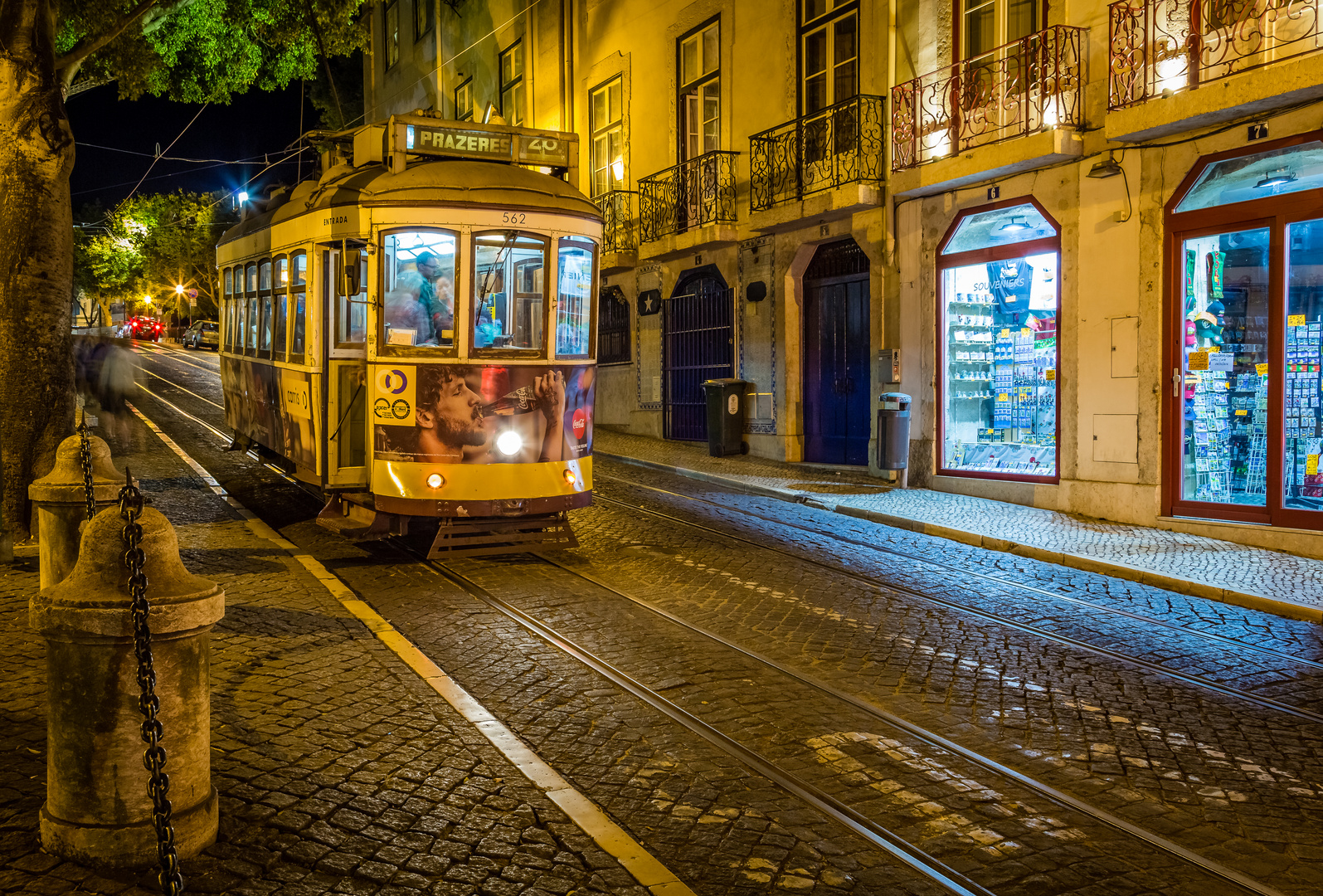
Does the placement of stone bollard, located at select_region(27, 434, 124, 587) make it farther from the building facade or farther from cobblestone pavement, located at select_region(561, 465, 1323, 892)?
the building facade

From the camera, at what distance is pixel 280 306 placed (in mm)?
11148

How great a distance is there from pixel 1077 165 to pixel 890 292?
369 centimetres

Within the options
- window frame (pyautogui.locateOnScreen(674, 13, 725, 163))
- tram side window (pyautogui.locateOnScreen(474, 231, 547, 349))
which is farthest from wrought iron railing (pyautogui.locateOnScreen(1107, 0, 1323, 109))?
window frame (pyautogui.locateOnScreen(674, 13, 725, 163))

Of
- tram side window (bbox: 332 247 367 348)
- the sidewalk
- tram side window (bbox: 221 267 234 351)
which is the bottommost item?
the sidewalk

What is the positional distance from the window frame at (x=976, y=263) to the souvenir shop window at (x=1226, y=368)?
1.66 metres

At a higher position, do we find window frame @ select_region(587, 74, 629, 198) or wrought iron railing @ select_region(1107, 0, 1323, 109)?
window frame @ select_region(587, 74, 629, 198)

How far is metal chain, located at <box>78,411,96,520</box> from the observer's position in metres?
6.17

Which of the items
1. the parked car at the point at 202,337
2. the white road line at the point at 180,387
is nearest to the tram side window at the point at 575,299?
the white road line at the point at 180,387

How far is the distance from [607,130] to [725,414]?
8.61 meters

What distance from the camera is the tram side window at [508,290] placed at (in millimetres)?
8961

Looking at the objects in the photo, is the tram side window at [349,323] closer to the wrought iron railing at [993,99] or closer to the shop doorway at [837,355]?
the wrought iron railing at [993,99]

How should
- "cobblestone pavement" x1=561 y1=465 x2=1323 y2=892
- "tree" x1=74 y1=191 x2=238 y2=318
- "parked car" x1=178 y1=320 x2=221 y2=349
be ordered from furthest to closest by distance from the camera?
"tree" x1=74 y1=191 x2=238 y2=318 < "parked car" x1=178 y1=320 x2=221 y2=349 < "cobblestone pavement" x1=561 y1=465 x2=1323 y2=892

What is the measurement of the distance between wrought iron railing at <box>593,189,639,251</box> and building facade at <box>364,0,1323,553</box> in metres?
0.08

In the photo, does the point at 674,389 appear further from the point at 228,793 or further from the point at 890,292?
the point at 228,793
